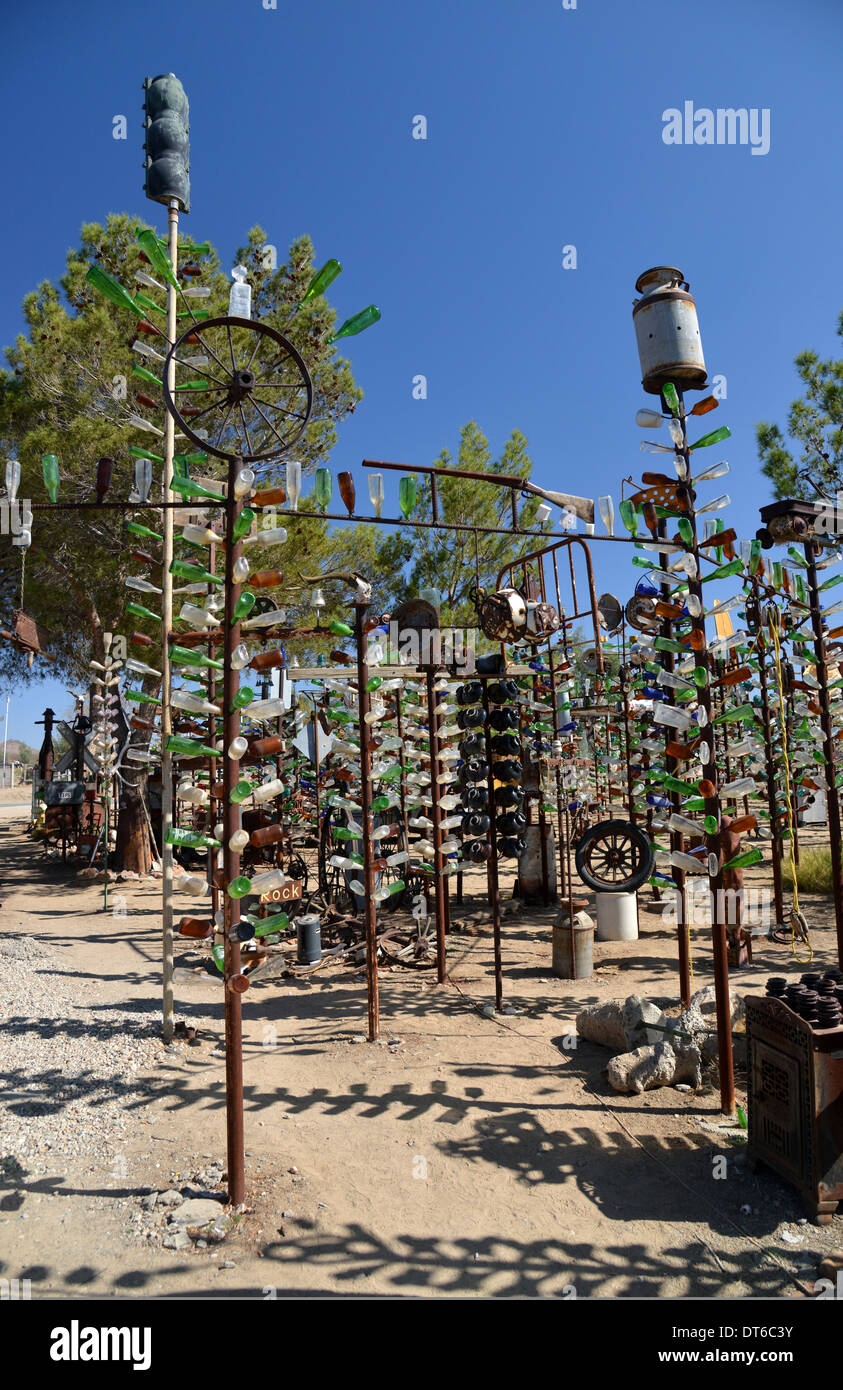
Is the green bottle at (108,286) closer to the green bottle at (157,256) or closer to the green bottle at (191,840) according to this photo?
the green bottle at (157,256)

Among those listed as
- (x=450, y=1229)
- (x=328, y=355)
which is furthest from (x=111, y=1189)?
(x=328, y=355)

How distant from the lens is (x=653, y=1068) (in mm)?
4211

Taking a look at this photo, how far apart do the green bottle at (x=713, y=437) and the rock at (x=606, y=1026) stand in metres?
3.54

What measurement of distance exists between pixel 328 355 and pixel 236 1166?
1196 centimetres

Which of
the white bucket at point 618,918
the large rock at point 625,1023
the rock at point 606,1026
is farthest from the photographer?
the white bucket at point 618,918

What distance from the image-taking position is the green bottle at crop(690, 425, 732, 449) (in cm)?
435

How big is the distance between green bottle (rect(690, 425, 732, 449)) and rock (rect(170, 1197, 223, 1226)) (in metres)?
4.65

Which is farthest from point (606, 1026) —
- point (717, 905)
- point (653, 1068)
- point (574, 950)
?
point (574, 950)

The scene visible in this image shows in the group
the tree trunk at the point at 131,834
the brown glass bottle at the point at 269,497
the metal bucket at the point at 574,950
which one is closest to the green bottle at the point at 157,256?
the brown glass bottle at the point at 269,497

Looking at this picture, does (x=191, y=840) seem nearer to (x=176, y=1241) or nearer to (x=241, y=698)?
(x=241, y=698)

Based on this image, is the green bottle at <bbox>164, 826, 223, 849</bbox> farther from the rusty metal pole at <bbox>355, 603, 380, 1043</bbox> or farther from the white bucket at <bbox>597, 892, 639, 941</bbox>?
the white bucket at <bbox>597, 892, 639, 941</bbox>

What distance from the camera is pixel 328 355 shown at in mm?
12219

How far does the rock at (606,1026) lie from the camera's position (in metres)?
4.62

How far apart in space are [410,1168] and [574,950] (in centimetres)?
324
